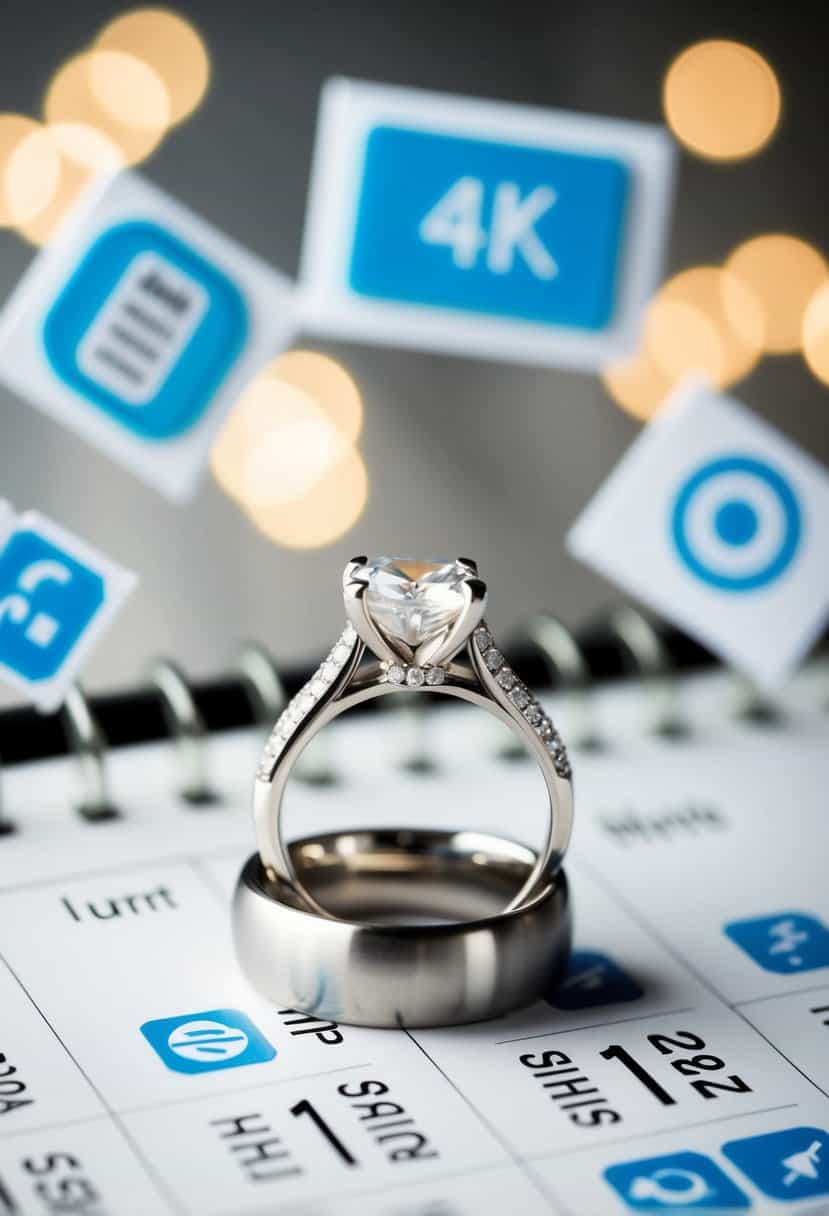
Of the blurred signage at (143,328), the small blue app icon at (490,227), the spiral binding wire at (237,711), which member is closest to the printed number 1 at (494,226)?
the small blue app icon at (490,227)

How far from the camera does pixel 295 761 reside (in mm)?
775

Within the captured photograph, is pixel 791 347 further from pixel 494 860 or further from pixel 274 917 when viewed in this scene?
pixel 274 917

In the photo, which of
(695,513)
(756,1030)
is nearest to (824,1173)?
(756,1030)

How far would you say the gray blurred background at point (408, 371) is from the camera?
3.79ft

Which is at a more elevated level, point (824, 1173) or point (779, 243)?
point (779, 243)

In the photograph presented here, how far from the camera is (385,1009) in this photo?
2.45 ft

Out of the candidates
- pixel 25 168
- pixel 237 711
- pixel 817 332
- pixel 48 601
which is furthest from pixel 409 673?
pixel 817 332

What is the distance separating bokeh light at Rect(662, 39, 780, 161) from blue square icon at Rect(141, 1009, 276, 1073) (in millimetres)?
770

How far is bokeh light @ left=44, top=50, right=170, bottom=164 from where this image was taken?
1.11m

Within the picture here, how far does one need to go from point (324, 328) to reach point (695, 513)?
0.25 metres

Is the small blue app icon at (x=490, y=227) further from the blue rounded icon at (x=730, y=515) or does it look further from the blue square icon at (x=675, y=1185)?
the blue square icon at (x=675, y=1185)

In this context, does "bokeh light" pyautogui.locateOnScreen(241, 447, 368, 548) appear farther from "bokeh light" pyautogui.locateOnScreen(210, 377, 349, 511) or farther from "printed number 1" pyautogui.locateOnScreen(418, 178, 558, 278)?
"printed number 1" pyautogui.locateOnScreen(418, 178, 558, 278)

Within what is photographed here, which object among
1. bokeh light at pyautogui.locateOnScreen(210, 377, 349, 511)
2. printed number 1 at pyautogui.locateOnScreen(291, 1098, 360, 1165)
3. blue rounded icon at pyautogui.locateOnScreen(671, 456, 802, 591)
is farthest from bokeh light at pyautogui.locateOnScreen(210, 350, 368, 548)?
printed number 1 at pyautogui.locateOnScreen(291, 1098, 360, 1165)

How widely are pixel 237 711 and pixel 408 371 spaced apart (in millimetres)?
289
